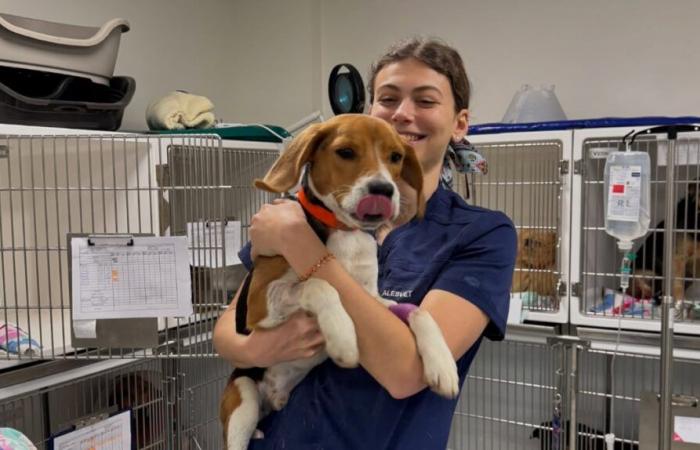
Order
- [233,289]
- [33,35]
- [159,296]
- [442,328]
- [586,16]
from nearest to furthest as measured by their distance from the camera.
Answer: [442,328]
[159,296]
[33,35]
[233,289]
[586,16]

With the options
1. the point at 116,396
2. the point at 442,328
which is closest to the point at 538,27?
the point at 442,328

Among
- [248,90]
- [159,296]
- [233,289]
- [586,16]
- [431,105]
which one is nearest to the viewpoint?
[431,105]

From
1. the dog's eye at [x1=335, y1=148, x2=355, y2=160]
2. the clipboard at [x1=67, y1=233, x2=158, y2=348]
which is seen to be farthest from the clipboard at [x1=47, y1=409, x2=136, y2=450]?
the dog's eye at [x1=335, y1=148, x2=355, y2=160]

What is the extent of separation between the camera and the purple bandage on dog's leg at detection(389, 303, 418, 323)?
0.99 meters

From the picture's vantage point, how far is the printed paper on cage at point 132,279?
142 cm

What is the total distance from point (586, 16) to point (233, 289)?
67.1 inches

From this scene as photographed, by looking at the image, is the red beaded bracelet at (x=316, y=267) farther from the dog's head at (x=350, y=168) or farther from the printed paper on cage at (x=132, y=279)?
the printed paper on cage at (x=132, y=279)

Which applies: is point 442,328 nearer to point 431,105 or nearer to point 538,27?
point 431,105

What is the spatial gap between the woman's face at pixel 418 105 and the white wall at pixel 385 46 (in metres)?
1.49

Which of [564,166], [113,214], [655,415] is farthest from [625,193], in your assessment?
[113,214]

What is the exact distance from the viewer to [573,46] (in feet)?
8.02

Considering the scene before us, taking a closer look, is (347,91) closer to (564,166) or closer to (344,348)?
(564,166)

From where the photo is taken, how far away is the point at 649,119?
1.82 m

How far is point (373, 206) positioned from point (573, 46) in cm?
184
